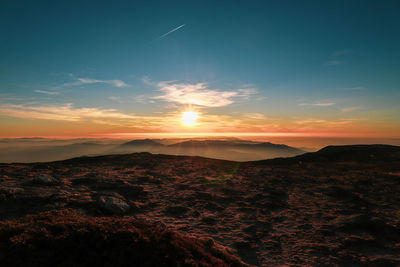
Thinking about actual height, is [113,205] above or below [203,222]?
above

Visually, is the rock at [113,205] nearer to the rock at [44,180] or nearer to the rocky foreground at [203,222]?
the rocky foreground at [203,222]

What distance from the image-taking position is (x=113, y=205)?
9.32 metres

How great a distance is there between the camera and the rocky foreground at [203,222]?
4.70 m

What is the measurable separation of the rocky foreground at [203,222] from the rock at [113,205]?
45mm

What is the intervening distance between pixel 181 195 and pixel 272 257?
7.50 metres

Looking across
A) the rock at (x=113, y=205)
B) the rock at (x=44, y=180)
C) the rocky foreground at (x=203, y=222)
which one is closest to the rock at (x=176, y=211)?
the rocky foreground at (x=203, y=222)

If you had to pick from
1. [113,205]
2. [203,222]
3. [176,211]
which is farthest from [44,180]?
[203,222]

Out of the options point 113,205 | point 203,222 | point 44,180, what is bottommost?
point 203,222

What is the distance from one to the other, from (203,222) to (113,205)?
4.49 meters

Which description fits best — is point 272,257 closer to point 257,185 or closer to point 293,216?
point 293,216

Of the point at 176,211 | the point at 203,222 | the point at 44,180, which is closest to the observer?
the point at 203,222

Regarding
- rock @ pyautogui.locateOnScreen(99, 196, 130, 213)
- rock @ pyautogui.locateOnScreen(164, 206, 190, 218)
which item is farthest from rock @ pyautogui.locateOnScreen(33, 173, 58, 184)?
rock @ pyautogui.locateOnScreen(164, 206, 190, 218)

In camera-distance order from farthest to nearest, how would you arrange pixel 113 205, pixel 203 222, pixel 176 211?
1. pixel 176 211
2. pixel 113 205
3. pixel 203 222

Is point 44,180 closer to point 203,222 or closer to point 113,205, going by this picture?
Result: point 113,205
